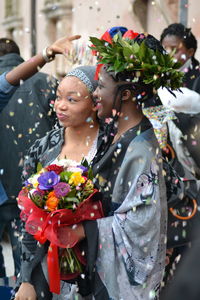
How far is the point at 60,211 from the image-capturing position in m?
3.18

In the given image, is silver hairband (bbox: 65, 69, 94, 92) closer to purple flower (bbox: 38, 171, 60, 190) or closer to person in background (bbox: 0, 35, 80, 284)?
person in background (bbox: 0, 35, 80, 284)

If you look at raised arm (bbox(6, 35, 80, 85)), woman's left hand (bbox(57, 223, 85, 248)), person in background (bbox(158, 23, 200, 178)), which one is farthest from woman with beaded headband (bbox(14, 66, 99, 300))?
person in background (bbox(158, 23, 200, 178))

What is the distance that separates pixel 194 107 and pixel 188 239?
76.2 inches

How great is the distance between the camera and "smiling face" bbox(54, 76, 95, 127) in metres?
3.81

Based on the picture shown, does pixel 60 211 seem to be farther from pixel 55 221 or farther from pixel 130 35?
pixel 130 35

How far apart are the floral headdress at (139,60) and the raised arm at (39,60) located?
67cm

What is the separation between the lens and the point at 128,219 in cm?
320

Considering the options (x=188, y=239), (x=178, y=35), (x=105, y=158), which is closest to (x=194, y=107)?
(x=178, y=35)

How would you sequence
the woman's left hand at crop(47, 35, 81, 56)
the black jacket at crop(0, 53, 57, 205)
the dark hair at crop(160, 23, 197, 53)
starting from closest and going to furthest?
the woman's left hand at crop(47, 35, 81, 56), the black jacket at crop(0, 53, 57, 205), the dark hair at crop(160, 23, 197, 53)

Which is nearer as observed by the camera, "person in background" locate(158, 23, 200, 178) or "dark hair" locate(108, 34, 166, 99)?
"dark hair" locate(108, 34, 166, 99)

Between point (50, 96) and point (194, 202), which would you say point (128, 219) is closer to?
point (194, 202)

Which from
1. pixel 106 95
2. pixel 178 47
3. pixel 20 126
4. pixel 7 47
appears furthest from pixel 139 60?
pixel 178 47

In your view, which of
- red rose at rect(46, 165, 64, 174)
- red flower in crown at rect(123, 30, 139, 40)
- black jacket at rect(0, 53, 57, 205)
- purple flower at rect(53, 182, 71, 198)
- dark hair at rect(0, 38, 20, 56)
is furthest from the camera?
dark hair at rect(0, 38, 20, 56)

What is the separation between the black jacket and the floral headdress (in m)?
1.88
